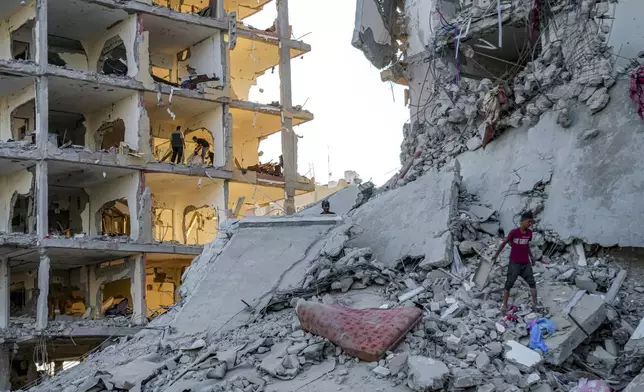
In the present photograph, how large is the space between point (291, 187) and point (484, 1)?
17615 millimetres

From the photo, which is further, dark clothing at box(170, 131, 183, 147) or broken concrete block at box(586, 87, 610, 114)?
dark clothing at box(170, 131, 183, 147)

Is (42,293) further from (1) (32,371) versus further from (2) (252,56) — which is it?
(2) (252,56)

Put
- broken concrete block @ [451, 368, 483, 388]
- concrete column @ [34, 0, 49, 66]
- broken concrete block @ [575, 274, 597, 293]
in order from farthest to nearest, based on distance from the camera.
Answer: concrete column @ [34, 0, 49, 66] < broken concrete block @ [575, 274, 597, 293] < broken concrete block @ [451, 368, 483, 388]

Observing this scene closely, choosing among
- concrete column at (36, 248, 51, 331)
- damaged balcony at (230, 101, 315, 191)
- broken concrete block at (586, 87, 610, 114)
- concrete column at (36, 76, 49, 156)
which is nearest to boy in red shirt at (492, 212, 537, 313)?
broken concrete block at (586, 87, 610, 114)

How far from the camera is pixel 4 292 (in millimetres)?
25312

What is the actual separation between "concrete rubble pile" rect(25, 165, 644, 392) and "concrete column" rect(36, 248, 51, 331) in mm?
11369

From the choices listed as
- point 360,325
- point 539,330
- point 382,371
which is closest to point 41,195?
point 360,325

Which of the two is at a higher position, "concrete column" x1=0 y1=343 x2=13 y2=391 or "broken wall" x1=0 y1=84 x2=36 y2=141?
"broken wall" x1=0 y1=84 x2=36 y2=141

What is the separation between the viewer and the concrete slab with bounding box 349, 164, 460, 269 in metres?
13.0

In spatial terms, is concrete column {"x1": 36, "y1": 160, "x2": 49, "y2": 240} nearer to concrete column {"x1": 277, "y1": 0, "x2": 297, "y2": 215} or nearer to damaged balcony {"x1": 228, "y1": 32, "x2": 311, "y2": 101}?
damaged balcony {"x1": 228, "y1": 32, "x2": 311, "y2": 101}

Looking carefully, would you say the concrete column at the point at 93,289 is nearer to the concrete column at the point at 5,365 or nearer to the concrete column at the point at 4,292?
the concrete column at the point at 4,292

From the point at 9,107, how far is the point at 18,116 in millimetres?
534

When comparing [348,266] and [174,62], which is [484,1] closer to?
[348,266]

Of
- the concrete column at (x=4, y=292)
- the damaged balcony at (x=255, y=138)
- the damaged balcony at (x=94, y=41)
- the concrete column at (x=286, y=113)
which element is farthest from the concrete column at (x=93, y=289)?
the concrete column at (x=286, y=113)
